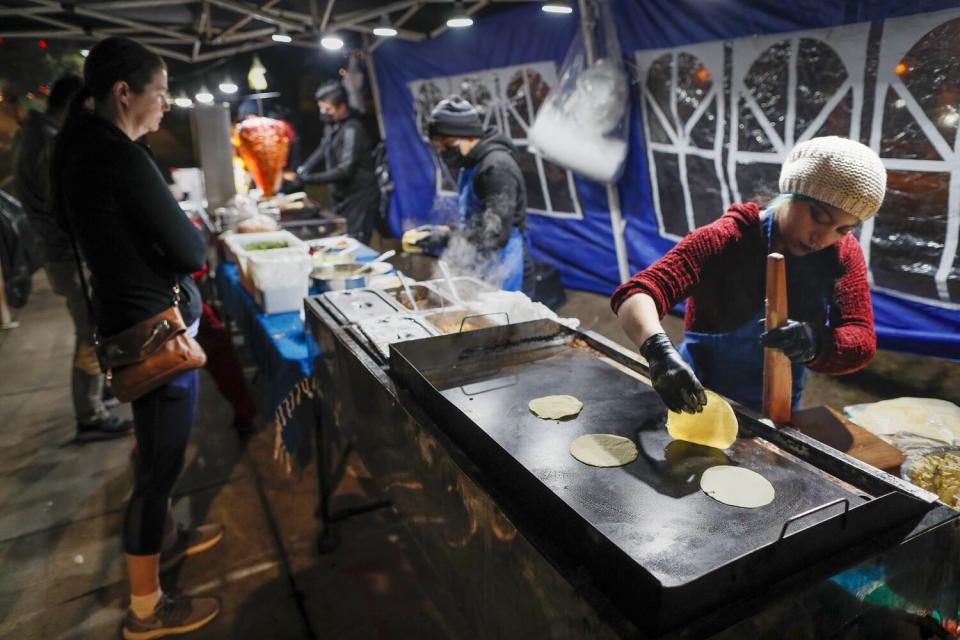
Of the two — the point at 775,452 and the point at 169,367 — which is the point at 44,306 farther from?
the point at 775,452

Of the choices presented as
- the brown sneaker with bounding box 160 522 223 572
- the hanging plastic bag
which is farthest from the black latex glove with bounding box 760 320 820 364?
the hanging plastic bag

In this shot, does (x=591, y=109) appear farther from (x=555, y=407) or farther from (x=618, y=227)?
(x=555, y=407)

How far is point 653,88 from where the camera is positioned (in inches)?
191

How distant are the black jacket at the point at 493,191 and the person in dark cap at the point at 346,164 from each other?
369cm

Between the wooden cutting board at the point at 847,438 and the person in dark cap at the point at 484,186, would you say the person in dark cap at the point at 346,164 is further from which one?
the wooden cutting board at the point at 847,438

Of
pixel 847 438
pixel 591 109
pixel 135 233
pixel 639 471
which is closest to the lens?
pixel 639 471

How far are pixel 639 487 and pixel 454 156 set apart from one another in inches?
126

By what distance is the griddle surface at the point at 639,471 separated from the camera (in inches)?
50.8

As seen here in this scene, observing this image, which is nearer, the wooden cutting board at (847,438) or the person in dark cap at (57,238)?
the wooden cutting board at (847,438)

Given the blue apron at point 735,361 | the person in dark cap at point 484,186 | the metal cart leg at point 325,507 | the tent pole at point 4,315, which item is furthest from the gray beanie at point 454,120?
the tent pole at point 4,315

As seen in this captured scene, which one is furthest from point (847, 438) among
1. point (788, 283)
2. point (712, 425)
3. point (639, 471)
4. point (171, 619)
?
point (171, 619)

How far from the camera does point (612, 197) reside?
5.45 meters

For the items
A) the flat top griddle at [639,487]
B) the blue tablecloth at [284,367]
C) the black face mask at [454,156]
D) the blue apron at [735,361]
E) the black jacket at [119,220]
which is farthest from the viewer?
the black face mask at [454,156]

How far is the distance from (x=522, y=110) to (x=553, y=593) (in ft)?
19.3
